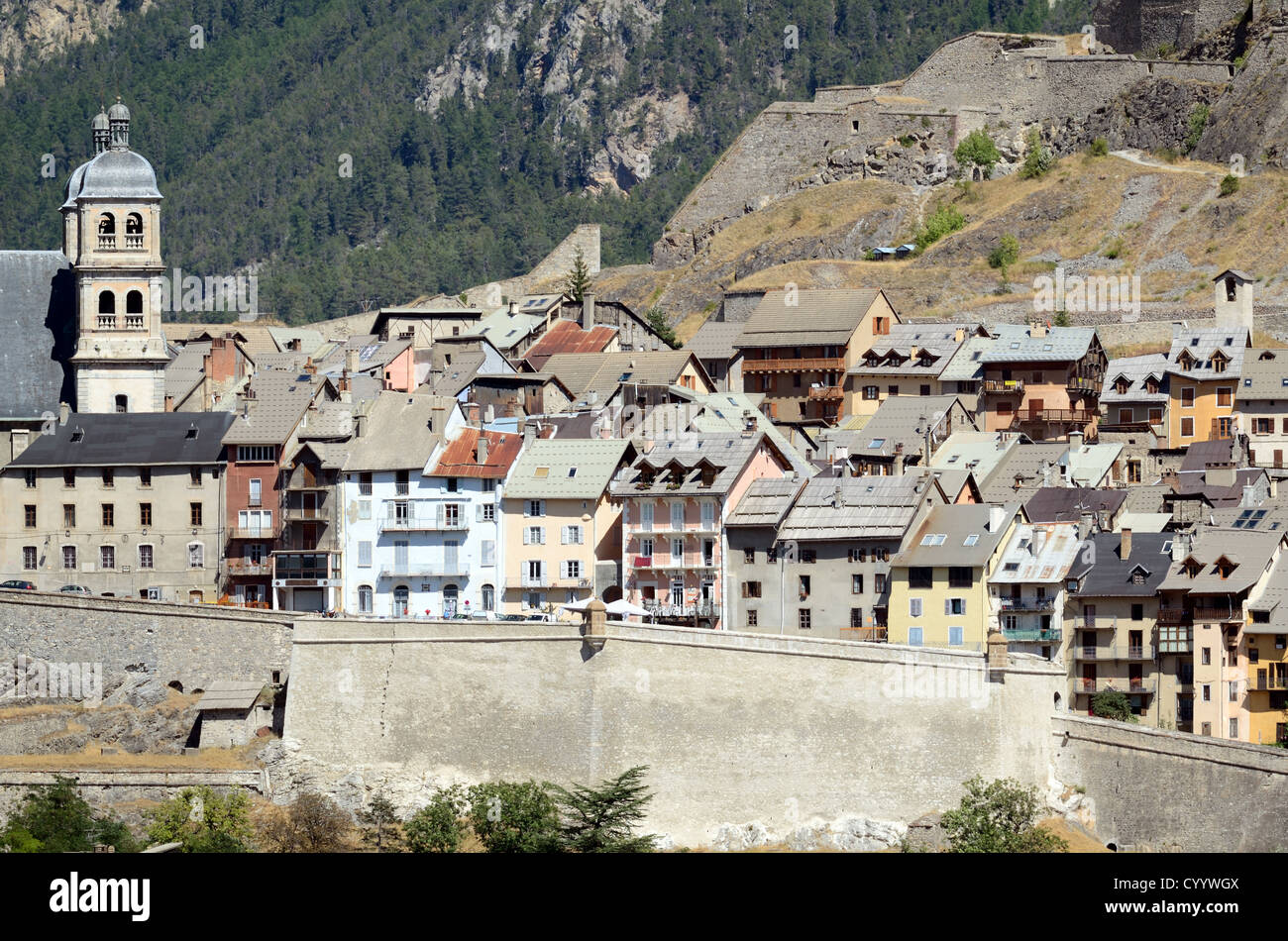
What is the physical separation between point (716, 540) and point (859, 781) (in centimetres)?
1214

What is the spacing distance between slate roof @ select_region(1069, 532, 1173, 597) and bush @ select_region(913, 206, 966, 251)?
5430 centimetres

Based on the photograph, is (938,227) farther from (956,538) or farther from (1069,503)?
(956,538)

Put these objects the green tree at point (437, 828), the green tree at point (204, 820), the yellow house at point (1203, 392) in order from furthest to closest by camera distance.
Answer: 1. the yellow house at point (1203, 392)
2. the green tree at point (437, 828)
3. the green tree at point (204, 820)

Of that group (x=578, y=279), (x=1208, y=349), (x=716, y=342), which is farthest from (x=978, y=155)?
(x=1208, y=349)

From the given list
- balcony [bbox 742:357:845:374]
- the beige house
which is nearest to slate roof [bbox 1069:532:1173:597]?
balcony [bbox 742:357:845:374]

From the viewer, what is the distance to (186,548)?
8300 centimetres

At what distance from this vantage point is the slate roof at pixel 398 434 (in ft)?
273

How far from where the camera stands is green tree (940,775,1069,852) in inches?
2598

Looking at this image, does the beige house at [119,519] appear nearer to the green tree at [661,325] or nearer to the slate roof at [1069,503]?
the slate roof at [1069,503]

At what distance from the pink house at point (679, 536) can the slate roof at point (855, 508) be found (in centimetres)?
243

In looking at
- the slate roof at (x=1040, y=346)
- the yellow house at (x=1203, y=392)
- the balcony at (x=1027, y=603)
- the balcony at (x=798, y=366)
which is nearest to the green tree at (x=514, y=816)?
the balcony at (x=1027, y=603)

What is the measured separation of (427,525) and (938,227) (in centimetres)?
5809

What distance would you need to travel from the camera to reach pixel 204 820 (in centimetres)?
6806
